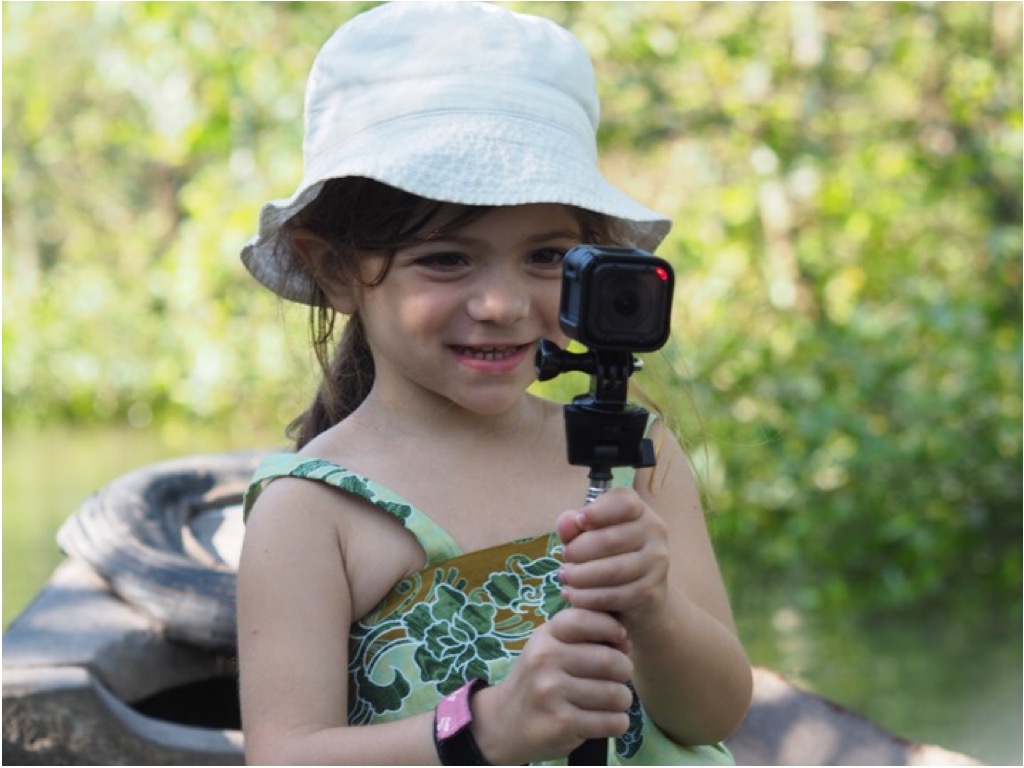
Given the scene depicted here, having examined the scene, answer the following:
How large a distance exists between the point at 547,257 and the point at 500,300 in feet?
0.34

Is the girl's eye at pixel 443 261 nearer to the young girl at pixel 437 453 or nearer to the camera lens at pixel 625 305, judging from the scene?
the young girl at pixel 437 453

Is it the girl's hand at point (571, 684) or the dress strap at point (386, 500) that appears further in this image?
the dress strap at point (386, 500)

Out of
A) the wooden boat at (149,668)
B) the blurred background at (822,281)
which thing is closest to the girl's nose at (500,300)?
the wooden boat at (149,668)

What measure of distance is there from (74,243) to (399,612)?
1287cm

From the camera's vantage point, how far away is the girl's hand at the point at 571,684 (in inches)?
46.9

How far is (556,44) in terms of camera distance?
62.2 inches

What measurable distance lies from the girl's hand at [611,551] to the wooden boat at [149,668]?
3.24 feet

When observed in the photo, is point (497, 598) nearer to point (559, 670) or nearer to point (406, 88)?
point (559, 670)

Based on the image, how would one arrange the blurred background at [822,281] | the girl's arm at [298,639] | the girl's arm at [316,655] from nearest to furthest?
the girl's arm at [316,655]
the girl's arm at [298,639]
the blurred background at [822,281]

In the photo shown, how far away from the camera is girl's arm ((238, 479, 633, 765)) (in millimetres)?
1297

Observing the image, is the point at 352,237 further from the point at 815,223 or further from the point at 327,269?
the point at 815,223

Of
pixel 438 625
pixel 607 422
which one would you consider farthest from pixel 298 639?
pixel 607 422

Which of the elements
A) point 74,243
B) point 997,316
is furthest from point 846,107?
point 74,243

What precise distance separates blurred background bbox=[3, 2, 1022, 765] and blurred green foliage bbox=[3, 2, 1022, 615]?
1cm
